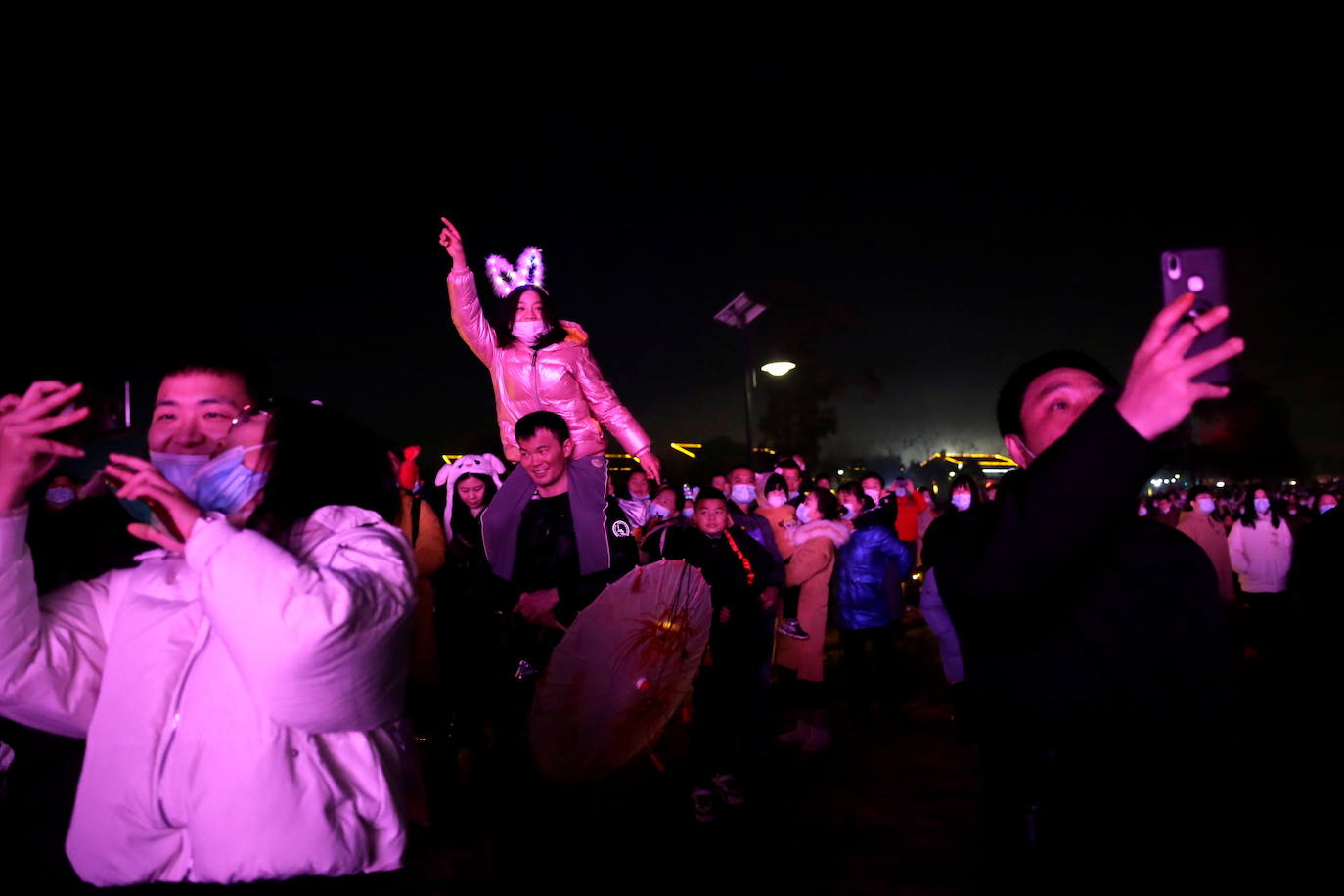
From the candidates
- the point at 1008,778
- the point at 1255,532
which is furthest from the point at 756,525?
the point at 1255,532

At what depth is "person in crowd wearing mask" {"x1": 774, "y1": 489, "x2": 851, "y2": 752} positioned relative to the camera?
7.55m

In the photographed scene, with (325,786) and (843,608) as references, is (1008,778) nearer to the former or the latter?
(325,786)

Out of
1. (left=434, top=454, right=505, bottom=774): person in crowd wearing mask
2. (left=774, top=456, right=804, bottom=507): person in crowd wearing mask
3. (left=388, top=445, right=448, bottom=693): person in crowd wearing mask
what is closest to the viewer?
(left=388, top=445, right=448, bottom=693): person in crowd wearing mask

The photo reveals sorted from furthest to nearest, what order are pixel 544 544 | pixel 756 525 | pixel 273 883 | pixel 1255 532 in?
pixel 1255 532 → pixel 756 525 → pixel 544 544 → pixel 273 883

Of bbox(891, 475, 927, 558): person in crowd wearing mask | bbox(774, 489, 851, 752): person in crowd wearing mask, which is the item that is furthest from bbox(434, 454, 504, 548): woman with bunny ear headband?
bbox(891, 475, 927, 558): person in crowd wearing mask

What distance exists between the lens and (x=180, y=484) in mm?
2430

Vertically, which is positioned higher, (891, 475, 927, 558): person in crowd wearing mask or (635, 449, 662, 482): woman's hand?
(635, 449, 662, 482): woman's hand

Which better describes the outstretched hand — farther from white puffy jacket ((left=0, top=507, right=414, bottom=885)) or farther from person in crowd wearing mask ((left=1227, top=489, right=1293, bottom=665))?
person in crowd wearing mask ((left=1227, top=489, right=1293, bottom=665))

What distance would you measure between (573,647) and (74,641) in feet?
8.22

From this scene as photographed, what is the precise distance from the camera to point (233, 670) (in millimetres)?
1882

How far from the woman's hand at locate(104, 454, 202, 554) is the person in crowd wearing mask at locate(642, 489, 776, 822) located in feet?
14.3

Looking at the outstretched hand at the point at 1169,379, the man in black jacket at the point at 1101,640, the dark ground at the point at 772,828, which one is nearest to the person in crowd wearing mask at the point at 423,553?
the dark ground at the point at 772,828

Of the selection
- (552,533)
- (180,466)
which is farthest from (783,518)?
(180,466)

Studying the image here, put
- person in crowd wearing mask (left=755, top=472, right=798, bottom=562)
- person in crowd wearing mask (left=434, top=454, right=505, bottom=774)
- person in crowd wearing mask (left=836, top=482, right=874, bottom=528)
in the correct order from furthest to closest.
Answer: person in crowd wearing mask (left=836, top=482, right=874, bottom=528), person in crowd wearing mask (left=755, top=472, right=798, bottom=562), person in crowd wearing mask (left=434, top=454, right=505, bottom=774)
